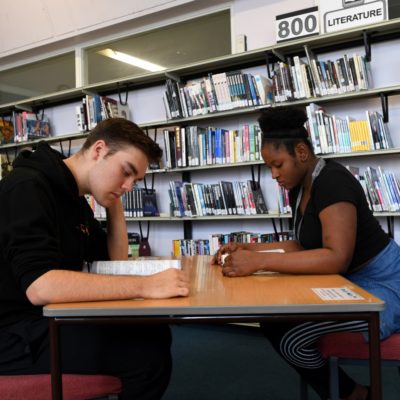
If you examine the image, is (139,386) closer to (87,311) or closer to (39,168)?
(87,311)

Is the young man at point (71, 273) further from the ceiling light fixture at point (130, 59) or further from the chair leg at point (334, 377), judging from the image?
the ceiling light fixture at point (130, 59)

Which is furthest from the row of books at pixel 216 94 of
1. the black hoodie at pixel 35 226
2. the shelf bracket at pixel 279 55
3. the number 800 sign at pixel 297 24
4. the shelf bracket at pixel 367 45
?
the black hoodie at pixel 35 226

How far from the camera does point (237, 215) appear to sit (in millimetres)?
3391

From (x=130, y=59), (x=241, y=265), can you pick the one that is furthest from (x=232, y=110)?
(x=241, y=265)

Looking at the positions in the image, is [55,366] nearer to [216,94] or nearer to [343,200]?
[343,200]

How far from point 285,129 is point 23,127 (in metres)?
3.36

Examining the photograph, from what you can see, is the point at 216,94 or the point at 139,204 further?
the point at 139,204

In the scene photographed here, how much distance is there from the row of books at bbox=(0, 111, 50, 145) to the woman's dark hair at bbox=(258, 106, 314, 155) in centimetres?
320

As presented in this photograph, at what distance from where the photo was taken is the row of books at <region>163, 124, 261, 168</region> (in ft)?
10.8

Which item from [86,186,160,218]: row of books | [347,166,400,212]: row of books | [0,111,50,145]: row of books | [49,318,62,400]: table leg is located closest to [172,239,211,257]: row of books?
[86,186,160,218]: row of books

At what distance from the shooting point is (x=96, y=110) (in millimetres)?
3967

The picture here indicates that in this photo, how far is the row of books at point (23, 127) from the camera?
441 cm

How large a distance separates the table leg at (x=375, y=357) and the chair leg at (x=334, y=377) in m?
0.30

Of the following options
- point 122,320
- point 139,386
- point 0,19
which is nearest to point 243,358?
point 139,386
